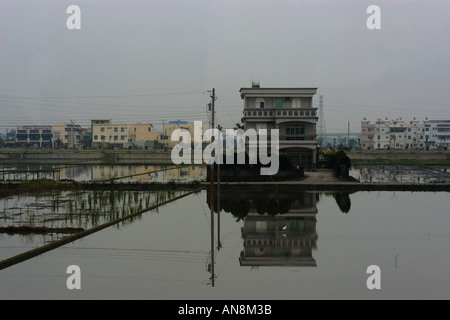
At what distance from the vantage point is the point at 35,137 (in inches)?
4043

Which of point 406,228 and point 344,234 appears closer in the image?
point 344,234

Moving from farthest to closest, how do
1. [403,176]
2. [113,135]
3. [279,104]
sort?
[113,135] < [279,104] < [403,176]

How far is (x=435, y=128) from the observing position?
102062 millimetres

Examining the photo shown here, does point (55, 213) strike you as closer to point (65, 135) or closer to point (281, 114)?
point (281, 114)

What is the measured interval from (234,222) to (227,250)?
4321 mm

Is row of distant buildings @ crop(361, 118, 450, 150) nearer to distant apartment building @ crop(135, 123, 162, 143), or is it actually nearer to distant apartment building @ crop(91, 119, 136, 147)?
distant apartment building @ crop(135, 123, 162, 143)

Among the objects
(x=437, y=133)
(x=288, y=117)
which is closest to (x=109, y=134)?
(x=288, y=117)

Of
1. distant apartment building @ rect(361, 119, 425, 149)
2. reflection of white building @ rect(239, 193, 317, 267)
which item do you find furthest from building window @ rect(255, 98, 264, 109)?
distant apartment building @ rect(361, 119, 425, 149)

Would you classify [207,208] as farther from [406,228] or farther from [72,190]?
[72,190]

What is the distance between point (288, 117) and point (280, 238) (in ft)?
77.9

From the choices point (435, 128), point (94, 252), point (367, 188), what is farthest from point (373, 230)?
point (435, 128)

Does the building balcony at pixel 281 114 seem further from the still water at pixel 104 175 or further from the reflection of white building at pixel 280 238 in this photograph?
the reflection of white building at pixel 280 238

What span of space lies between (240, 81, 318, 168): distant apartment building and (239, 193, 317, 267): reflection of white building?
16.8 m

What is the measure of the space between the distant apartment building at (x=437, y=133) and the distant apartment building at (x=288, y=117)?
7372 cm
